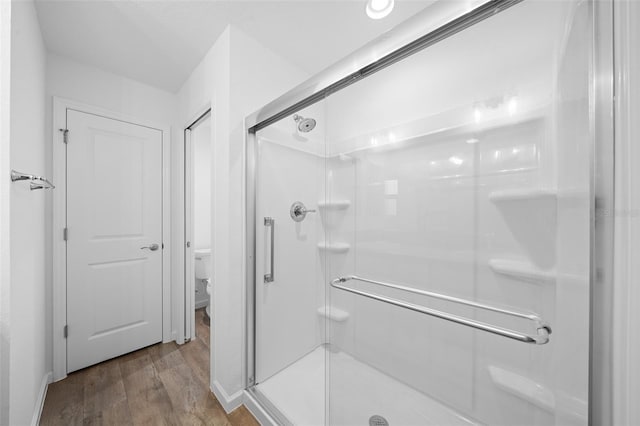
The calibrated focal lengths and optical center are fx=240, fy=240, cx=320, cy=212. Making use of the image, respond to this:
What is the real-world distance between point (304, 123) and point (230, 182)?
2.12ft

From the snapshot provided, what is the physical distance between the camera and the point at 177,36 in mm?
1655

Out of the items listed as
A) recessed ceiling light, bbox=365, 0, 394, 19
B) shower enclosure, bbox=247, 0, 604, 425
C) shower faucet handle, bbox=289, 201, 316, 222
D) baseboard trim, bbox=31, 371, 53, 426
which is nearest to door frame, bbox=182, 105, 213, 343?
baseboard trim, bbox=31, 371, 53, 426

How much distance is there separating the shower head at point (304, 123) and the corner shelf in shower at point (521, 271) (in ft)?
4.23

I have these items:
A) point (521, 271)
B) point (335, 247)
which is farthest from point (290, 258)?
point (521, 271)

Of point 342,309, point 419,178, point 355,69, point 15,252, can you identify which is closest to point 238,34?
point 355,69

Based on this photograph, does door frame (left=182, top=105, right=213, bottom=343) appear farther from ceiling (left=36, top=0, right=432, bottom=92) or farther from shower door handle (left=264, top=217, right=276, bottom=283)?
shower door handle (left=264, top=217, right=276, bottom=283)

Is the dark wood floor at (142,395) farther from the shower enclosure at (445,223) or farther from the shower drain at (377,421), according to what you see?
the shower drain at (377,421)

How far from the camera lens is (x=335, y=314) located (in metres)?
1.46

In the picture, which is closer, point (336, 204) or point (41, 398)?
point (336, 204)

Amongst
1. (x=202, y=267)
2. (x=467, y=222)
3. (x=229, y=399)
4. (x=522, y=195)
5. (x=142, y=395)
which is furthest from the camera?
(x=202, y=267)

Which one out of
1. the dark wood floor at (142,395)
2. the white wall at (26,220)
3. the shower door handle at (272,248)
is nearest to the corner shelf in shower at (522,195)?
the shower door handle at (272,248)

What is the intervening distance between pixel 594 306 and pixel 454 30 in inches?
35.0

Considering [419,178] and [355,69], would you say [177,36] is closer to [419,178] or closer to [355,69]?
[355,69]

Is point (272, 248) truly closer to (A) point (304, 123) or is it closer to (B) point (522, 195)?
(A) point (304, 123)
